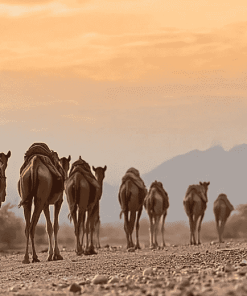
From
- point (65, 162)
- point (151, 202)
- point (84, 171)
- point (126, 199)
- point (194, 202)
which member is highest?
point (65, 162)

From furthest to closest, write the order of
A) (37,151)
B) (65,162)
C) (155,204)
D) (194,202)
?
(194,202) < (155,204) < (65,162) < (37,151)

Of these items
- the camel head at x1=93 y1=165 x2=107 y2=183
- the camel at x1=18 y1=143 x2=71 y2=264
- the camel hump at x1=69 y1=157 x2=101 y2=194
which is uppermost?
the camel head at x1=93 y1=165 x2=107 y2=183

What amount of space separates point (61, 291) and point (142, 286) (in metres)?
1.10

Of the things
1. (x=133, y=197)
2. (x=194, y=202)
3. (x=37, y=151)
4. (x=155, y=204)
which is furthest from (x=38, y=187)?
(x=194, y=202)

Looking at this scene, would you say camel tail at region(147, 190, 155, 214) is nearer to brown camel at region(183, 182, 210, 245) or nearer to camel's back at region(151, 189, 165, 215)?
camel's back at region(151, 189, 165, 215)

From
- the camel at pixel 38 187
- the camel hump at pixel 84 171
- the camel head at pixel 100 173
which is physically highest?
the camel head at pixel 100 173

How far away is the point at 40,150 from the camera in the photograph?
51.5ft

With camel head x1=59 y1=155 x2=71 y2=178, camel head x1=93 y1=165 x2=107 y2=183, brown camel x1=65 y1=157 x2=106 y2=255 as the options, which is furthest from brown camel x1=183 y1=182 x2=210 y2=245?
brown camel x1=65 y1=157 x2=106 y2=255

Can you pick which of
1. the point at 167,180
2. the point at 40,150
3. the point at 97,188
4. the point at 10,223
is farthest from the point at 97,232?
the point at 167,180

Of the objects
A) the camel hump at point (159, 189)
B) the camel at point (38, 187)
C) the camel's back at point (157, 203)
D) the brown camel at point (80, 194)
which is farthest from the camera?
the camel hump at point (159, 189)

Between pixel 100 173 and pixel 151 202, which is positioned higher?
pixel 100 173

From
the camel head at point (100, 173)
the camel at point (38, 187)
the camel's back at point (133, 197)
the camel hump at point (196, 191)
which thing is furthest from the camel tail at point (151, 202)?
the camel at point (38, 187)

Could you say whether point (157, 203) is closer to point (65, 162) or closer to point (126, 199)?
point (126, 199)

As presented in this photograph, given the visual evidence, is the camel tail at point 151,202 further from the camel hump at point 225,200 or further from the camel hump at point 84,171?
the camel hump at point 84,171
